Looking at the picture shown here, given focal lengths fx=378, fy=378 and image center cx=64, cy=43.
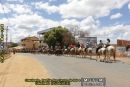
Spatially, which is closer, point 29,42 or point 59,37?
point 59,37

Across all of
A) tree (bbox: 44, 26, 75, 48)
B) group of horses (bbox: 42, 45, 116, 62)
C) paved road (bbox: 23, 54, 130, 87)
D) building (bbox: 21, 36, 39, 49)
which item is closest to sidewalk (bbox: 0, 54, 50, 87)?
paved road (bbox: 23, 54, 130, 87)

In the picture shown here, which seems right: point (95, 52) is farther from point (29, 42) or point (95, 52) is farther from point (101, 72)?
point (29, 42)

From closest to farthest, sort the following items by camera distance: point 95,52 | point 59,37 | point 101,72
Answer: point 101,72 → point 95,52 → point 59,37

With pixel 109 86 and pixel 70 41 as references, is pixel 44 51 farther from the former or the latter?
pixel 109 86

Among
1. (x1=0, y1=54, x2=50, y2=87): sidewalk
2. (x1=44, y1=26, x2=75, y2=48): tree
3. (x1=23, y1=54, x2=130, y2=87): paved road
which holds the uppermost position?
(x1=44, y1=26, x2=75, y2=48): tree

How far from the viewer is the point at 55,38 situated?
369 ft

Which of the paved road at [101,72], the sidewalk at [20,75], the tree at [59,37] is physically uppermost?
the tree at [59,37]

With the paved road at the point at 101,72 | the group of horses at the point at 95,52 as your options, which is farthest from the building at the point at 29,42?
the paved road at the point at 101,72

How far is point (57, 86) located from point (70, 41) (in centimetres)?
9178

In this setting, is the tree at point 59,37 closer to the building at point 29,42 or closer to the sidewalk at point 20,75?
the building at point 29,42

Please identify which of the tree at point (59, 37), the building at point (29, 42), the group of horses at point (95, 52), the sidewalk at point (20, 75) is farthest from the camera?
the building at point (29, 42)

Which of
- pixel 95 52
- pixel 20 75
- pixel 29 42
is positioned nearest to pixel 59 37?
pixel 95 52

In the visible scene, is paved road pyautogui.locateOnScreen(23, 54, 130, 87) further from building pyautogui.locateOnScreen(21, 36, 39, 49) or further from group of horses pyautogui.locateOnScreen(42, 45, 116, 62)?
building pyautogui.locateOnScreen(21, 36, 39, 49)

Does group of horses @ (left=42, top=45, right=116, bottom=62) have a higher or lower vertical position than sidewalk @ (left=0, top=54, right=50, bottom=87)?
higher
